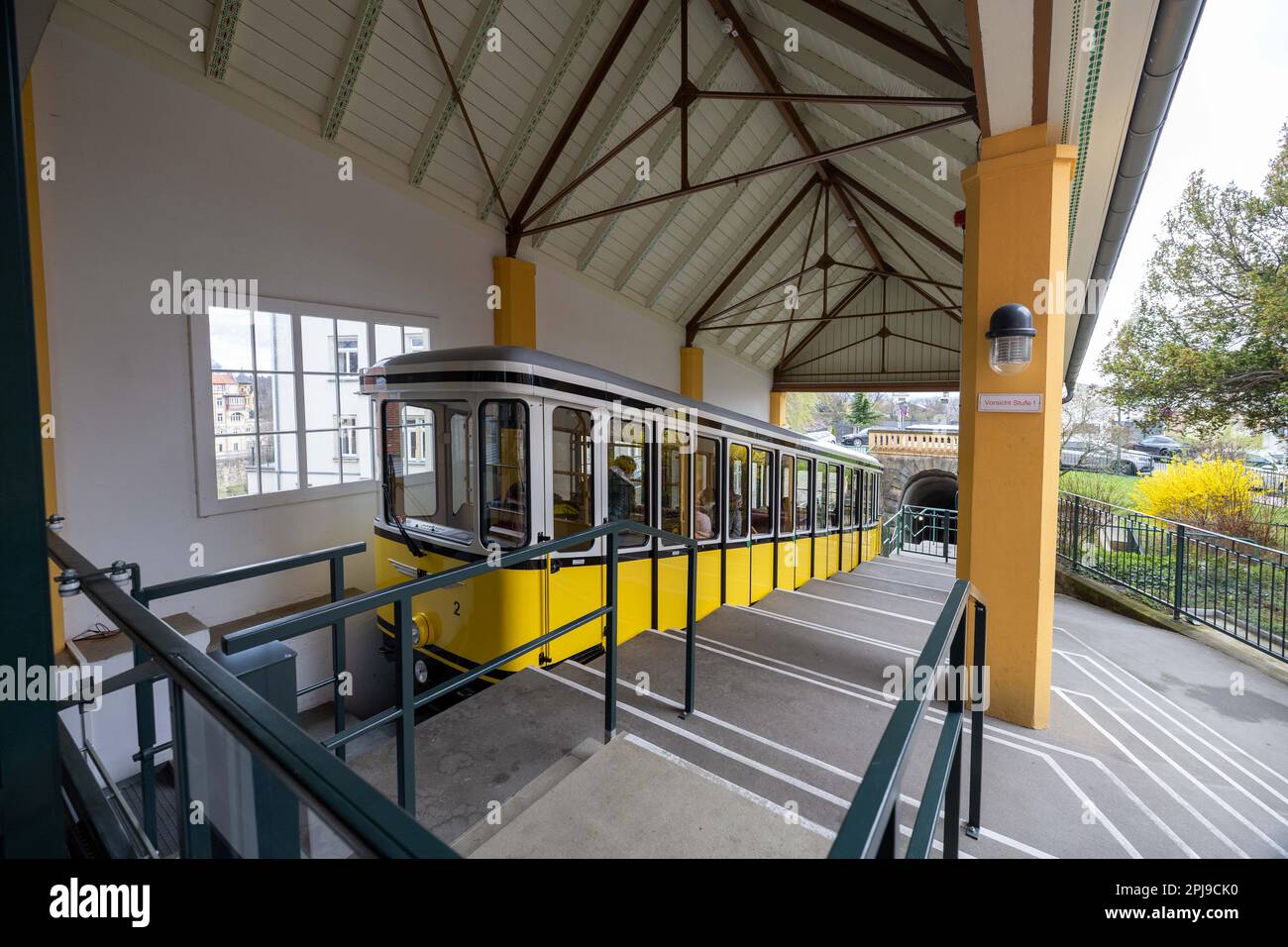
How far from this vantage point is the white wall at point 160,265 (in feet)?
14.7

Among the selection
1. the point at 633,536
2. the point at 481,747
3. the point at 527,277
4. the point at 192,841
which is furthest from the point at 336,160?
the point at 192,841

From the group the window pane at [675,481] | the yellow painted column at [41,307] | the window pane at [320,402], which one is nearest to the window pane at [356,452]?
the window pane at [320,402]

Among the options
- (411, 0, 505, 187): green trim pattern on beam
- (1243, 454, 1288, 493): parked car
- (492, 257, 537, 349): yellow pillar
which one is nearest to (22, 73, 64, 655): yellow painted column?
(411, 0, 505, 187): green trim pattern on beam

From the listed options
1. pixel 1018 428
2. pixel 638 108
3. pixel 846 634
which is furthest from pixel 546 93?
pixel 846 634

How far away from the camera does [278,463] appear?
580cm

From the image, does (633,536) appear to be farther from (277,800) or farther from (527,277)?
(527,277)

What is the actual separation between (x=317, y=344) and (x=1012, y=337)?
18.4 feet

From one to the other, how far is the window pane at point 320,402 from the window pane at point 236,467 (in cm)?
56

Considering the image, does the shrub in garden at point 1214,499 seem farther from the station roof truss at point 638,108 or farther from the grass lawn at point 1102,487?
the station roof truss at point 638,108

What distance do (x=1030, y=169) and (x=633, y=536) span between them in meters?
3.31

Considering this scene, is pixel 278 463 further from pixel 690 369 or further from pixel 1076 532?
pixel 1076 532

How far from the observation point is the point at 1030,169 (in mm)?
3705

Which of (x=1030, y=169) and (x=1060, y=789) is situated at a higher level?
(x=1030, y=169)
